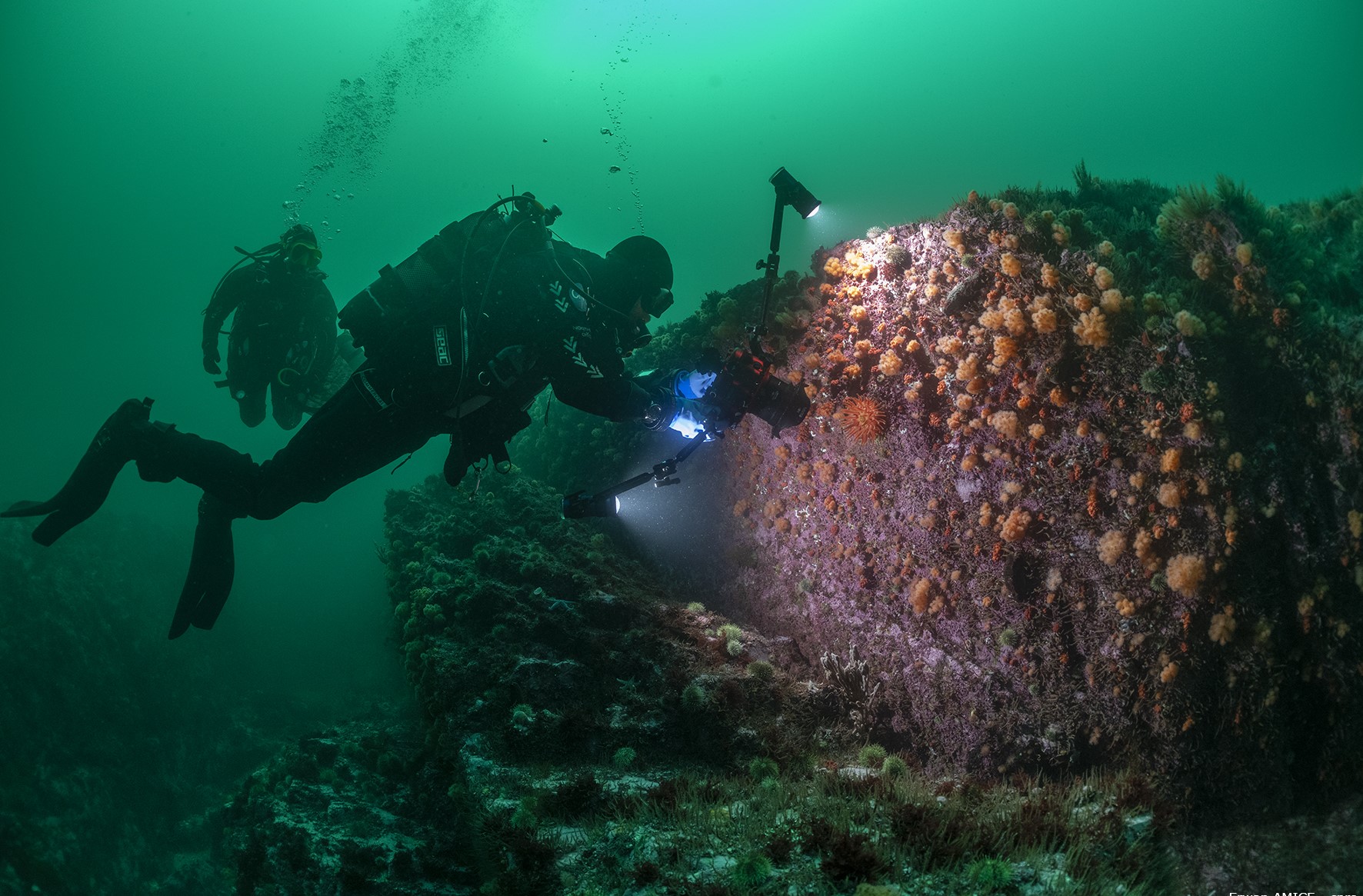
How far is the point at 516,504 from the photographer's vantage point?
7.99m

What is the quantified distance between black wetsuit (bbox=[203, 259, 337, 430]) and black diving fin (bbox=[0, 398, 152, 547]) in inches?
58.4

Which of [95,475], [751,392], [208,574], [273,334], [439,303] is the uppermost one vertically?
[273,334]

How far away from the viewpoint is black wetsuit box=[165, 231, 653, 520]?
444 cm

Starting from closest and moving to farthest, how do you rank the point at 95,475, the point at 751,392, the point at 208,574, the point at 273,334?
the point at 751,392 < the point at 95,475 < the point at 208,574 < the point at 273,334

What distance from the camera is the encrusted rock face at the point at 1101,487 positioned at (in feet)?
10.2

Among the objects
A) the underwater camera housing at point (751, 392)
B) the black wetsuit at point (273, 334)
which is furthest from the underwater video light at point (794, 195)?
the black wetsuit at point (273, 334)

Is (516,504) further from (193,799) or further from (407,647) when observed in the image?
(193,799)

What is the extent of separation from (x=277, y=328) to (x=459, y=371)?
4121mm

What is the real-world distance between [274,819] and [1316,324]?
841 cm

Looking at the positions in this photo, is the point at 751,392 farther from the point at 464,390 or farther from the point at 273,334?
the point at 273,334

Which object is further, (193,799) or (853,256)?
(193,799)

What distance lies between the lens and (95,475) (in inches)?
206

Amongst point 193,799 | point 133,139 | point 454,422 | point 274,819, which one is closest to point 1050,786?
point 454,422

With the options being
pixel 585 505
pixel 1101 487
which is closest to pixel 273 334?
pixel 585 505
